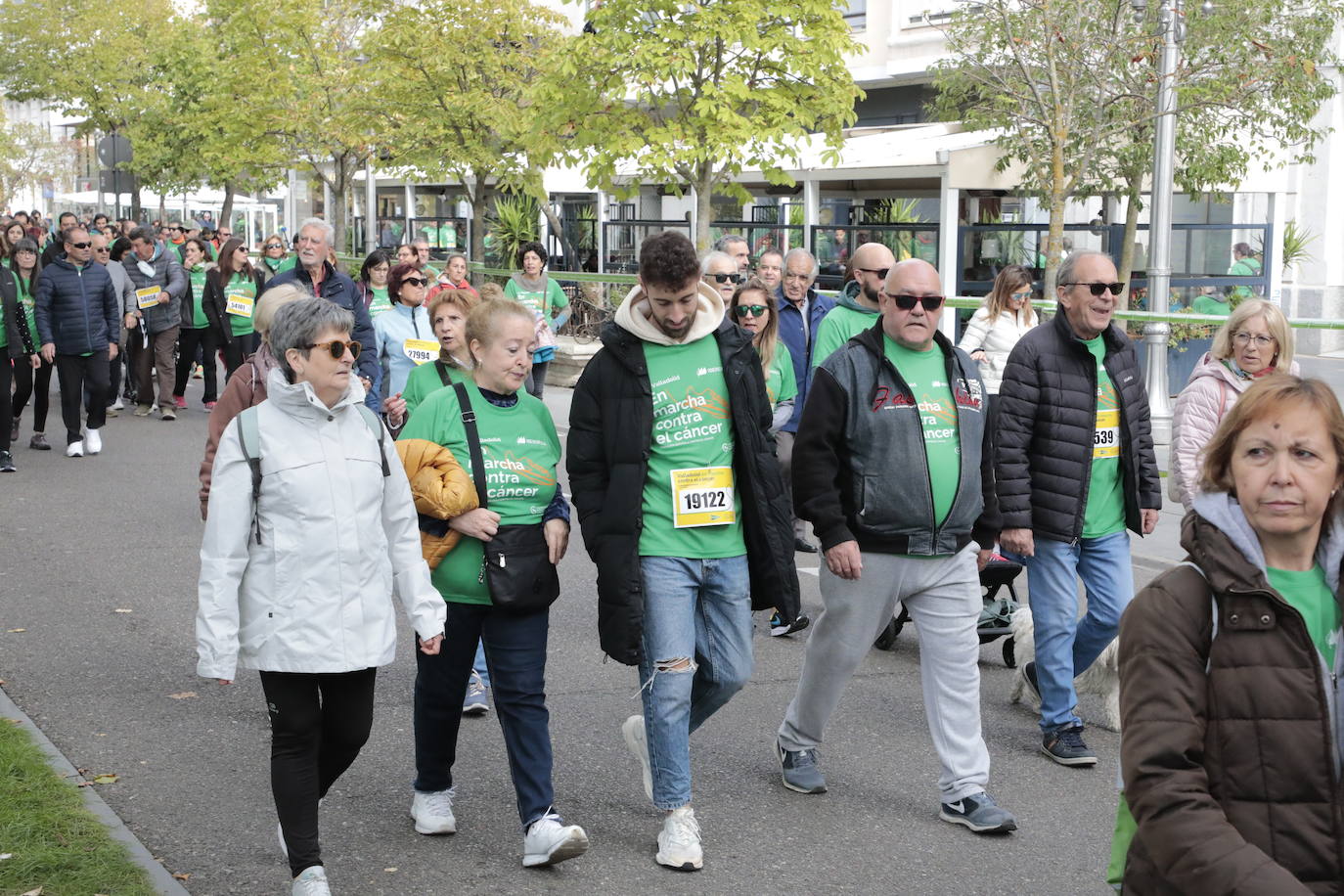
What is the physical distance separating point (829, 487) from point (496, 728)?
1.99 metres

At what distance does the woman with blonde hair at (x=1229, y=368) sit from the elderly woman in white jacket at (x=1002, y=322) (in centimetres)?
317

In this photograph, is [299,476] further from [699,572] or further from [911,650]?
[911,650]

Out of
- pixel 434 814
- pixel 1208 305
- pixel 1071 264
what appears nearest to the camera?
pixel 434 814

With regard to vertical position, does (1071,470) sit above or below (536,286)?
below

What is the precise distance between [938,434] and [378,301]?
20.6ft

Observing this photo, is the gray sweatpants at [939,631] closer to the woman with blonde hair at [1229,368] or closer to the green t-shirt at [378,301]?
the woman with blonde hair at [1229,368]

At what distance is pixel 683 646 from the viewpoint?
5.02 m

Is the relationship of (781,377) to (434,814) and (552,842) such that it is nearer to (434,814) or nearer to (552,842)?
(434,814)

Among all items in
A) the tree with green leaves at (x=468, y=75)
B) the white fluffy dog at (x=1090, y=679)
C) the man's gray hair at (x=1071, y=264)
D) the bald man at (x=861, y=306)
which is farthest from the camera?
the tree with green leaves at (x=468, y=75)

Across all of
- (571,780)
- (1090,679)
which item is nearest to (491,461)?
(571,780)

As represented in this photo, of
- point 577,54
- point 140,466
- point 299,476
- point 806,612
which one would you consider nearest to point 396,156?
point 577,54

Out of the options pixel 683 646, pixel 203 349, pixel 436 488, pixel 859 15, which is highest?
pixel 859 15

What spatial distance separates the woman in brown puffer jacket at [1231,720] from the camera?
2613mm

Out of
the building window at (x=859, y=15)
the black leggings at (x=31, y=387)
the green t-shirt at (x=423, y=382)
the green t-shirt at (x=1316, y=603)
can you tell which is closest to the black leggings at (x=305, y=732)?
the green t-shirt at (x=423, y=382)
